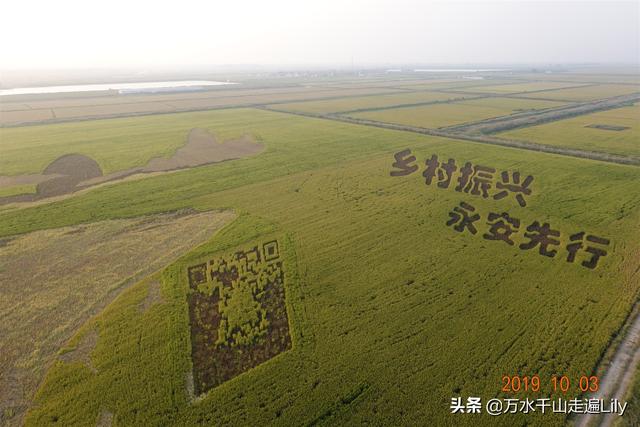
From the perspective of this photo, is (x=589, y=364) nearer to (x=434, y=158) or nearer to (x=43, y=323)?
(x=43, y=323)

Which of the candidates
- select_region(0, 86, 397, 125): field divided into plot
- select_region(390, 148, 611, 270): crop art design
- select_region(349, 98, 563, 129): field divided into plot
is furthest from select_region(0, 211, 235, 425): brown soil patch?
select_region(0, 86, 397, 125): field divided into plot

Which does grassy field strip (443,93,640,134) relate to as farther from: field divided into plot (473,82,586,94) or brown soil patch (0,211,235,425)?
brown soil patch (0,211,235,425)

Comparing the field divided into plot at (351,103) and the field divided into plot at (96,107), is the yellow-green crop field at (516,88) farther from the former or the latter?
the field divided into plot at (96,107)

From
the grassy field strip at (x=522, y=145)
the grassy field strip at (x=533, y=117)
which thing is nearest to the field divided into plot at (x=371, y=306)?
the grassy field strip at (x=522, y=145)

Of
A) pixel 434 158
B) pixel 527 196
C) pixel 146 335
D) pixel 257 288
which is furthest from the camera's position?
pixel 434 158

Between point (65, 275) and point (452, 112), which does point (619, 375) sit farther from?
point (452, 112)

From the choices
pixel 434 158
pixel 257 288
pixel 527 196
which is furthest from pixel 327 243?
pixel 434 158

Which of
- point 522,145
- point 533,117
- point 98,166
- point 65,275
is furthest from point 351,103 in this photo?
point 65,275
